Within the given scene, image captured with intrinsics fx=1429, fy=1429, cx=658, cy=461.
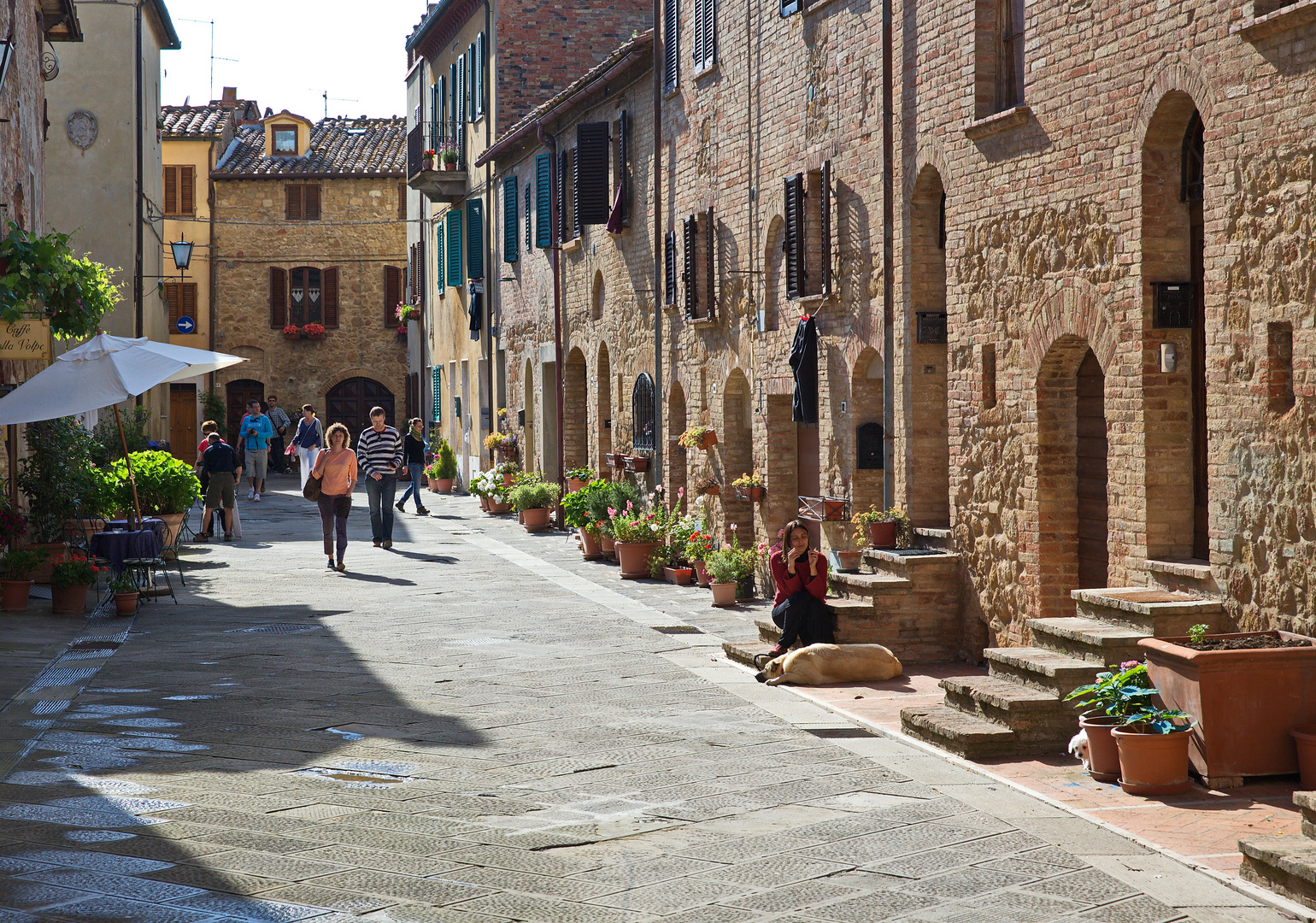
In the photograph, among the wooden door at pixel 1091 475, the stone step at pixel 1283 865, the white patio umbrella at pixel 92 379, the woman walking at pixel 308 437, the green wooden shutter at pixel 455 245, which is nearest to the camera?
the stone step at pixel 1283 865

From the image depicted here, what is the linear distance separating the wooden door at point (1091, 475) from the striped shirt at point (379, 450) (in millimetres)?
10254

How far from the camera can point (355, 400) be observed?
40.8 metres

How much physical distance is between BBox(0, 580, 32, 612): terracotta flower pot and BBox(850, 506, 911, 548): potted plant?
7.37m

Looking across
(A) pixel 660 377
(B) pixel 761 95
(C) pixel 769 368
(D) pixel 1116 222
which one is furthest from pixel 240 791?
(A) pixel 660 377

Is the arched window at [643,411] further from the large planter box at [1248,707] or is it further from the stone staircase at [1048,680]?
the large planter box at [1248,707]

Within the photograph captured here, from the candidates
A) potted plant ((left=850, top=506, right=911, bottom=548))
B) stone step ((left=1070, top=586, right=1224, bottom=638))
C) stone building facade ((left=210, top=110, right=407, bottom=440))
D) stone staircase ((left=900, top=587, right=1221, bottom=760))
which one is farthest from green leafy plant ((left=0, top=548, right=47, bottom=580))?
stone building facade ((left=210, top=110, right=407, bottom=440))

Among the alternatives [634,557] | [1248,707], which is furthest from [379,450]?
[1248,707]

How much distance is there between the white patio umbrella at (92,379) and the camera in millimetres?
12461

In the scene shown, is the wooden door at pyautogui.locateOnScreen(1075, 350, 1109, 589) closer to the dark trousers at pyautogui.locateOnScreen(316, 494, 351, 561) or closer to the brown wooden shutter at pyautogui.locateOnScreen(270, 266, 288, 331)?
the dark trousers at pyautogui.locateOnScreen(316, 494, 351, 561)

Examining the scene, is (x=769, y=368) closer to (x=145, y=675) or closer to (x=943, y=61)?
(x=943, y=61)

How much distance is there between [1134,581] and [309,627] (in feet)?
22.1

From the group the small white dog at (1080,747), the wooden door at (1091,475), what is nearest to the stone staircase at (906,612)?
the wooden door at (1091,475)

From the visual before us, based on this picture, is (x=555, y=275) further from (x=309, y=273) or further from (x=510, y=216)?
(x=309, y=273)

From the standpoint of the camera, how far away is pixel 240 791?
6.51m
